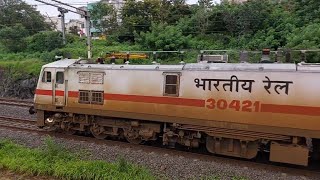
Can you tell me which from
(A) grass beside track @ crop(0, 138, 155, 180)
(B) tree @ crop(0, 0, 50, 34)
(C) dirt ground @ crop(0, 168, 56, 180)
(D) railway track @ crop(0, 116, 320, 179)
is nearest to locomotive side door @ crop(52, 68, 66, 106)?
(D) railway track @ crop(0, 116, 320, 179)

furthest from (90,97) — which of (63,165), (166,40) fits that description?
(166,40)

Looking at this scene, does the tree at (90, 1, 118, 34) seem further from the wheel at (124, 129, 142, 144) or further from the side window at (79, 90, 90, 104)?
the wheel at (124, 129, 142, 144)

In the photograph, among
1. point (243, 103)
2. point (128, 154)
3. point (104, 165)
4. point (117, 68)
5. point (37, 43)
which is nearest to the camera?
point (104, 165)

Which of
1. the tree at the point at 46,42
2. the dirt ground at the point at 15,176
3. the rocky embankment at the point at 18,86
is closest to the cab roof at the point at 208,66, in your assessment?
the dirt ground at the point at 15,176

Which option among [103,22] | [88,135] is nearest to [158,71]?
[88,135]

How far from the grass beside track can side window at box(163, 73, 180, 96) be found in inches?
122

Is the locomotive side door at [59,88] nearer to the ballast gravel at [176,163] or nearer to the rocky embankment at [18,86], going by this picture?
the ballast gravel at [176,163]

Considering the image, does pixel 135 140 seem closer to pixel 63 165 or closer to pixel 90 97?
pixel 90 97

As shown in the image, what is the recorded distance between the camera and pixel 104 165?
10242 millimetres

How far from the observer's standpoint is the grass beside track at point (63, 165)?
32.2ft

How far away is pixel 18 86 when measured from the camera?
2734 centimetres

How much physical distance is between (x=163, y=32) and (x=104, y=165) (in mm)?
21183

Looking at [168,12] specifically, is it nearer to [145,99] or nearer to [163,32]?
[163,32]

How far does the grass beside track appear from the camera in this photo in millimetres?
9805
